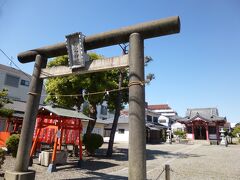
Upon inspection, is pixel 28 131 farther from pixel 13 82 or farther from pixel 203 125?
pixel 203 125

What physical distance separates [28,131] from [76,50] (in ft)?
9.98

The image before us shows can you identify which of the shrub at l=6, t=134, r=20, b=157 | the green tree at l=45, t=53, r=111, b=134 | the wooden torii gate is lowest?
the shrub at l=6, t=134, r=20, b=157

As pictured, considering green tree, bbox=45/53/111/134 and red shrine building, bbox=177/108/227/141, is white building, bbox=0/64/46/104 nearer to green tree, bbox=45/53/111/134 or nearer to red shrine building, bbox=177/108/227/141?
green tree, bbox=45/53/111/134

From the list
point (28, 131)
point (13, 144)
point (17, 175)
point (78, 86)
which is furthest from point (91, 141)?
point (17, 175)

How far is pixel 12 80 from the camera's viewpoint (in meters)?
30.5

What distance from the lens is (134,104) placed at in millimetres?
5133

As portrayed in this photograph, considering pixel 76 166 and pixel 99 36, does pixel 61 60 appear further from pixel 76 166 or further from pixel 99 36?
pixel 99 36

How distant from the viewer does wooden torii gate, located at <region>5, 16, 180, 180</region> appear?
4.90m

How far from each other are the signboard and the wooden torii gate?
0.16m

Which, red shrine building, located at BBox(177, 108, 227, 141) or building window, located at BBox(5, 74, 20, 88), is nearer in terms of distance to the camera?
building window, located at BBox(5, 74, 20, 88)

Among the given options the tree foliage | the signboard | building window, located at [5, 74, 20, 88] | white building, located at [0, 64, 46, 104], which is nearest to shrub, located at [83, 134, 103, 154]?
the tree foliage

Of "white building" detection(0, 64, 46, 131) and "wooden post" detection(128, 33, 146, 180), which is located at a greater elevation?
"white building" detection(0, 64, 46, 131)

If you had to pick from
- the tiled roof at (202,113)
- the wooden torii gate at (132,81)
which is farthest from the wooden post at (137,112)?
the tiled roof at (202,113)

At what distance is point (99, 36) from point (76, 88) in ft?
33.8
